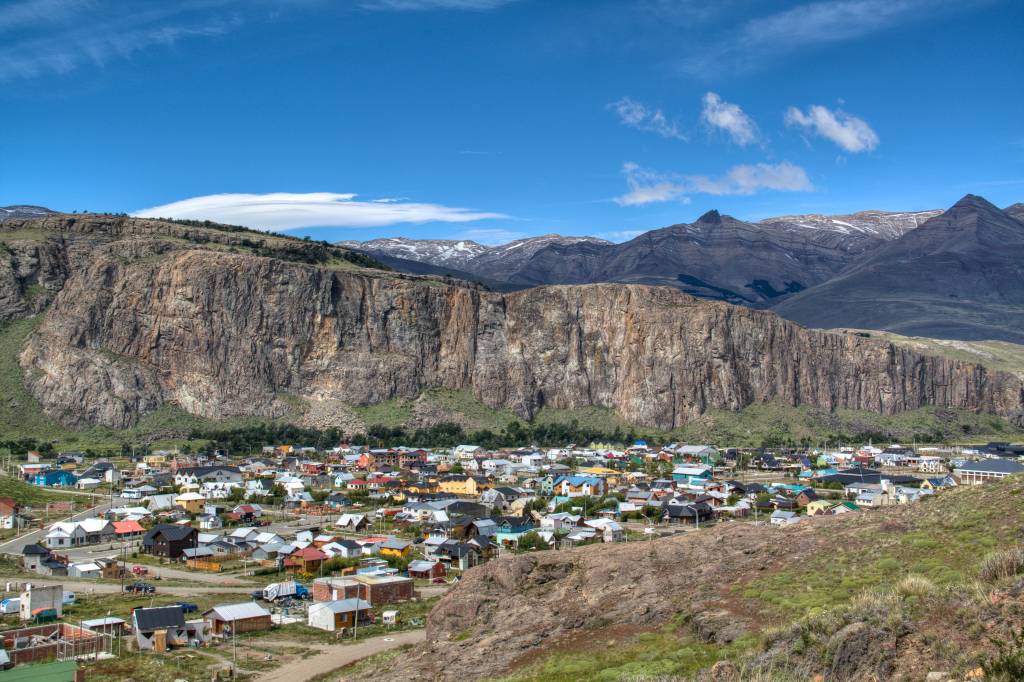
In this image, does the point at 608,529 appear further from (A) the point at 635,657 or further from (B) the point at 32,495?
(B) the point at 32,495

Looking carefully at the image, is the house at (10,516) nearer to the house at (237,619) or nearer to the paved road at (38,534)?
the paved road at (38,534)

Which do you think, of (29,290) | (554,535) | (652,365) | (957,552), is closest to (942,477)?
(554,535)

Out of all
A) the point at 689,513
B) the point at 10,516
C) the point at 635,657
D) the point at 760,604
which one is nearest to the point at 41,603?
the point at 10,516

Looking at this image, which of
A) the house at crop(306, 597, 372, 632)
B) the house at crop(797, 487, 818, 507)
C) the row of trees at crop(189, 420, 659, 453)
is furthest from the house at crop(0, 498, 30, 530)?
the house at crop(797, 487, 818, 507)

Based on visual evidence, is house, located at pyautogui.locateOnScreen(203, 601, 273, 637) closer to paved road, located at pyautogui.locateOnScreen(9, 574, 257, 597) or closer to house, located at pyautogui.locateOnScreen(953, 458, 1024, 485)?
paved road, located at pyautogui.locateOnScreen(9, 574, 257, 597)

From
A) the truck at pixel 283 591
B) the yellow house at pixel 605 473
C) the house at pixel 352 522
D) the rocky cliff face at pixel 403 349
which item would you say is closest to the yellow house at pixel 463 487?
the yellow house at pixel 605 473

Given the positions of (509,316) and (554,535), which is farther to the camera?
(509,316)

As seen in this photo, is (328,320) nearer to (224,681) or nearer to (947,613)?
(224,681)
